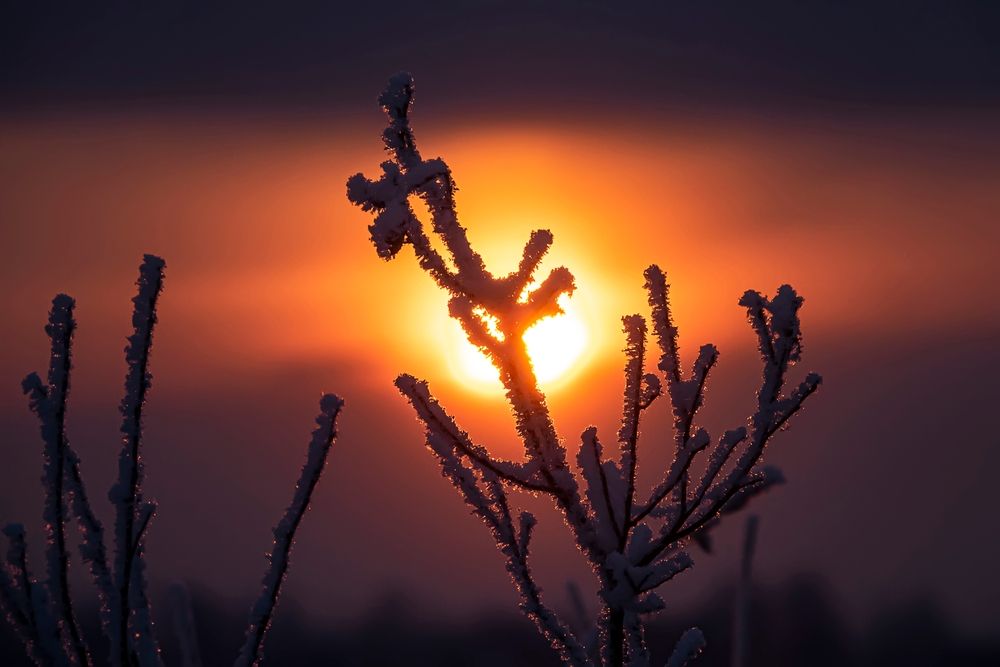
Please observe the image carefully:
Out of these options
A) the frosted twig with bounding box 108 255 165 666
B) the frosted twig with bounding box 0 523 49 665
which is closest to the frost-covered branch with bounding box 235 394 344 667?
the frosted twig with bounding box 108 255 165 666

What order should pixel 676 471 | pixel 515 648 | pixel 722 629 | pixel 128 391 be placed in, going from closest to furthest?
pixel 128 391
pixel 676 471
pixel 722 629
pixel 515 648

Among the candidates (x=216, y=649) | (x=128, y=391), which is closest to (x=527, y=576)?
(x=128, y=391)

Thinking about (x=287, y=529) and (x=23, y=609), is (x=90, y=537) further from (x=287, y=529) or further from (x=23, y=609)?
(x=287, y=529)

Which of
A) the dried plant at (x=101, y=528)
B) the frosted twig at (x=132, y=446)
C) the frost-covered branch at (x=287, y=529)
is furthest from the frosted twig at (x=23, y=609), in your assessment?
the frost-covered branch at (x=287, y=529)

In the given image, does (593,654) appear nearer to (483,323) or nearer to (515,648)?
(483,323)

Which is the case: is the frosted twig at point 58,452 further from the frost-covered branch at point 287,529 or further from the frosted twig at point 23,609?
the frost-covered branch at point 287,529

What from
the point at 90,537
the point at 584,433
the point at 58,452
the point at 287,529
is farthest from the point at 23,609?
the point at 584,433

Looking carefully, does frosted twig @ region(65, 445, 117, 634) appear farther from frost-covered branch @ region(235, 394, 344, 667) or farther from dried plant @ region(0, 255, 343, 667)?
frost-covered branch @ region(235, 394, 344, 667)

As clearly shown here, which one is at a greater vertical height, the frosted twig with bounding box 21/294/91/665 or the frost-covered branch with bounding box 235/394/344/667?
the frosted twig with bounding box 21/294/91/665

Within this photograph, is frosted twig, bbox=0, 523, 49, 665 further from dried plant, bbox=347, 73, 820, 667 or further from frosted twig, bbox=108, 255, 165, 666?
dried plant, bbox=347, 73, 820, 667
